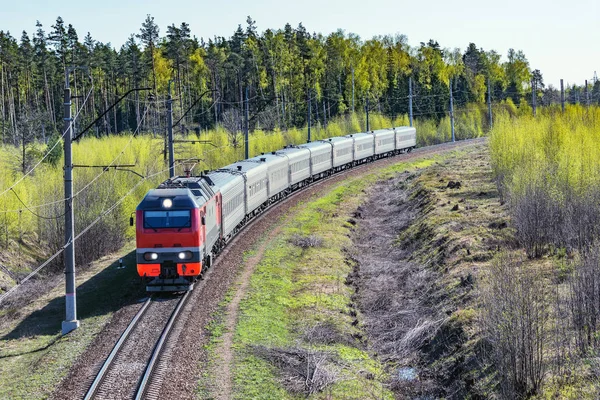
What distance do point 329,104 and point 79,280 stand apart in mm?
76638

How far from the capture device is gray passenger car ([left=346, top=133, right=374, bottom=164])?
58.3 m

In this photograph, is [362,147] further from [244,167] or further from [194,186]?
[194,186]

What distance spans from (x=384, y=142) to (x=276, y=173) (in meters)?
25.9

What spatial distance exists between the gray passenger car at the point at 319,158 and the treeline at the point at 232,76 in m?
22.5

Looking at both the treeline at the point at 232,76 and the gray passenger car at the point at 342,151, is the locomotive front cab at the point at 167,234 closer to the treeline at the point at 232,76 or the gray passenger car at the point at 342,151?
the gray passenger car at the point at 342,151

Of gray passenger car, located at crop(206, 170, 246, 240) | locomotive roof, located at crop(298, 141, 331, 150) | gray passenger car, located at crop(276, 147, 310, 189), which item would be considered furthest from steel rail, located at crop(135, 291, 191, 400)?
locomotive roof, located at crop(298, 141, 331, 150)

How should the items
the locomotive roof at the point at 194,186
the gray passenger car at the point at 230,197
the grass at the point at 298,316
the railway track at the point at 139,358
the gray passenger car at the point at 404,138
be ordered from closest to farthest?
the railway track at the point at 139,358
the grass at the point at 298,316
the locomotive roof at the point at 194,186
the gray passenger car at the point at 230,197
the gray passenger car at the point at 404,138

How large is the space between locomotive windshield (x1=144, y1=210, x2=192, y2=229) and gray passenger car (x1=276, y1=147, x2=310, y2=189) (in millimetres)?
21381

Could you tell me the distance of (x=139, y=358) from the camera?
17062 mm

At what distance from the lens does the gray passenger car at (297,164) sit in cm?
4419

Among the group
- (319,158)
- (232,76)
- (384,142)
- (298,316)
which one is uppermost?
(232,76)

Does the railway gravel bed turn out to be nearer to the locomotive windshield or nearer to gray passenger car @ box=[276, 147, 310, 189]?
the locomotive windshield

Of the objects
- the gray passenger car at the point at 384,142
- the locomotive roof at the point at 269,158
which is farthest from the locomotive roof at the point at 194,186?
the gray passenger car at the point at 384,142

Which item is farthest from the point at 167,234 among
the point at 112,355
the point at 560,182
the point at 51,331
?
the point at 560,182
